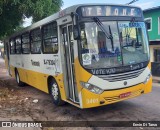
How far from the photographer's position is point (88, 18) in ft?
22.2

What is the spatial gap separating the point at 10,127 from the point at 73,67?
7.40 ft

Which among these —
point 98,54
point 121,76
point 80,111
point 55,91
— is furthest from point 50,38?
point 121,76

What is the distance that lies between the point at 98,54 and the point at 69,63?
3.63ft

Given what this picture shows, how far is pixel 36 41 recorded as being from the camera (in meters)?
10.0

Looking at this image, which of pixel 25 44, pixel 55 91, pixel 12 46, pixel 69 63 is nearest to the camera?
pixel 69 63

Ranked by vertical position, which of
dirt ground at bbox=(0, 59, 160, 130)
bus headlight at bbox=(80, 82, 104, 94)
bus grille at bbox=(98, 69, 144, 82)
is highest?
bus grille at bbox=(98, 69, 144, 82)

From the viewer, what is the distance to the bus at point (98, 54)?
6.73 metres

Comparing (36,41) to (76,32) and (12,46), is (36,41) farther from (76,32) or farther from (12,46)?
(12,46)

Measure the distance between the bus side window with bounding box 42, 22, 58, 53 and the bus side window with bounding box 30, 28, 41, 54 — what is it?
0.57m

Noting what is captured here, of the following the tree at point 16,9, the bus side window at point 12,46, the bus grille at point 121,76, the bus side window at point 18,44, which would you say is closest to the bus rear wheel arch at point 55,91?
the bus grille at point 121,76

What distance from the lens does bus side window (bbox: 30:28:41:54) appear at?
9.71 meters

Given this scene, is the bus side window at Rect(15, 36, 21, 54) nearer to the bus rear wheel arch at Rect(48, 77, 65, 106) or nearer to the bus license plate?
the bus rear wheel arch at Rect(48, 77, 65, 106)

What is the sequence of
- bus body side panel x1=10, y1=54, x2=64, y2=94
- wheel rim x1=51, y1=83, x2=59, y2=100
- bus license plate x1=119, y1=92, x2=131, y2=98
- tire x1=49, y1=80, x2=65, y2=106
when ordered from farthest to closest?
wheel rim x1=51, y1=83, x2=59, y2=100 → tire x1=49, y1=80, x2=65, y2=106 → bus body side panel x1=10, y1=54, x2=64, y2=94 → bus license plate x1=119, y1=92, x2=131, y2=98

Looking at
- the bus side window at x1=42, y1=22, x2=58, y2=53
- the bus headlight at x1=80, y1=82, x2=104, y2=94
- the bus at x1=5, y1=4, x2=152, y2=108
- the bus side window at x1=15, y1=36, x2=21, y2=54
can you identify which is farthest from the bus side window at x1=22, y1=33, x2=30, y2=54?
the bus headlight at x1=80, y1=82, x2=104, y2=94
